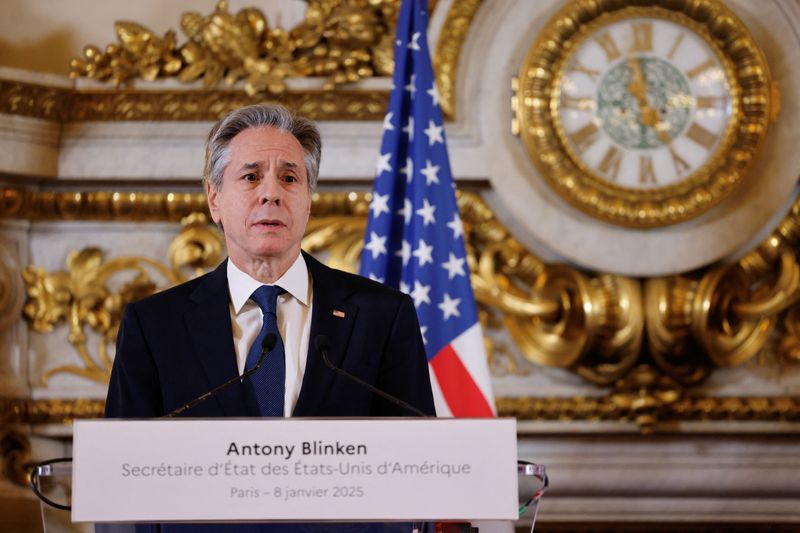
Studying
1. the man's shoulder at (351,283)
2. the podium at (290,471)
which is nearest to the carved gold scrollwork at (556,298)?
the man's shoulder at (351,283)

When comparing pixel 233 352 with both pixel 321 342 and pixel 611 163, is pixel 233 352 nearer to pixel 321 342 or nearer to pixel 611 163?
pixel 321 342

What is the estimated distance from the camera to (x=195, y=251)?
3686 mm

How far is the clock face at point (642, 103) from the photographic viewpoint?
11.7 ft

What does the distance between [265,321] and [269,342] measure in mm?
117

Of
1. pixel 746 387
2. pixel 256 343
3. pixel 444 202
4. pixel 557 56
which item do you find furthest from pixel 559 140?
pixel 256 343

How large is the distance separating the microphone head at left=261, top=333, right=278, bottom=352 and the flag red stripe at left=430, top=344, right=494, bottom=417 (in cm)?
147

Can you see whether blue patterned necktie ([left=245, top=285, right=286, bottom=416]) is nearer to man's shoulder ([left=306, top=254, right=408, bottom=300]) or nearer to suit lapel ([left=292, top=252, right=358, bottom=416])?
suit lapel ([left=292, top=252, right=358, bottom=416])

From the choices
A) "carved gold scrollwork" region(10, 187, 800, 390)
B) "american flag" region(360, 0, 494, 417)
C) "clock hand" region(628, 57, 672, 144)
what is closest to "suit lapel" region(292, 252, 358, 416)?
"american flag" region(360, 0, 494, 417)

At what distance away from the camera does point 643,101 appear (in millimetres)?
3576

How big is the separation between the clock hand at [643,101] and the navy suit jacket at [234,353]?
→ 185 centimetres

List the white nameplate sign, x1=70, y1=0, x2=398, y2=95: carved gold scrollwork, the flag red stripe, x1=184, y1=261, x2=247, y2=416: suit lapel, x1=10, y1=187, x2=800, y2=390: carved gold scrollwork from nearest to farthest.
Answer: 1. the white nameplate sign
2. x1=184, y1=261, x2=247, y2=416: suit lapel
3. the flag red stripe
4. x1=10, y1=187, x2=800, y2=390: carved gold scrollwork
5. x1=70, y1=0, x2=398, y2=95: carved gold scrollwork

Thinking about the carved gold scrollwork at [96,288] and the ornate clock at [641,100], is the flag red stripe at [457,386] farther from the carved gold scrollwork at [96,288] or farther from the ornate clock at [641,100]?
the carved gold scrollwork at [96,288]

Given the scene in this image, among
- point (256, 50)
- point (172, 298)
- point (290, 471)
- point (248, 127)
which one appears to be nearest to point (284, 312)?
point (172, 298)

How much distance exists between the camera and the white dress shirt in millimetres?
1814
